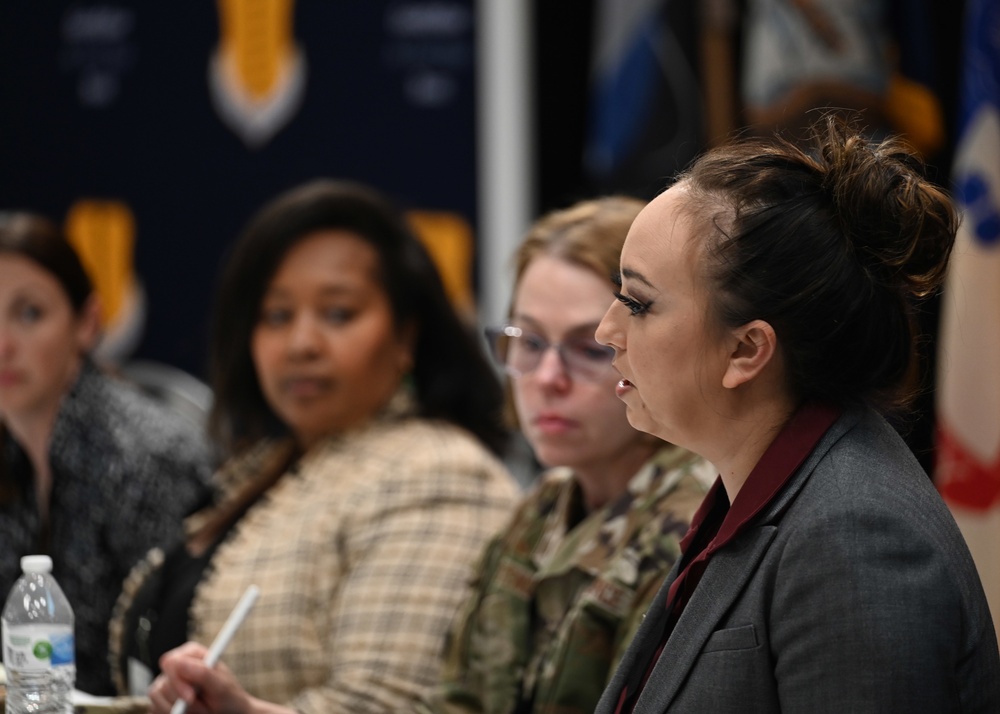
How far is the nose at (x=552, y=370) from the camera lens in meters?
1.70

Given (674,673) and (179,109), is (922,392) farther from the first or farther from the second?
(179,109)

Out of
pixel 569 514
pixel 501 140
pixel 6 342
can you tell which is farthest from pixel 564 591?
pixel 501 140

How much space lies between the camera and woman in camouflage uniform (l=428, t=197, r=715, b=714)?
153cm

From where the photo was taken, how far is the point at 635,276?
115cm

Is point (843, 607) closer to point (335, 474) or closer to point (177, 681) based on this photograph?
point (177, 681)

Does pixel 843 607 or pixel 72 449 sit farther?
pixel 72 449

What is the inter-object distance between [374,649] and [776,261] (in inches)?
39.7

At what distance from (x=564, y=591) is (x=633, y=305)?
0.60 m

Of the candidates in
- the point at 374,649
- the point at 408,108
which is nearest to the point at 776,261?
the point at 374,649

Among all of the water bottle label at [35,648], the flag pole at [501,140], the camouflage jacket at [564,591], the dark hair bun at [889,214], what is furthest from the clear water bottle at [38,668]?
the flag pole at [501,140]

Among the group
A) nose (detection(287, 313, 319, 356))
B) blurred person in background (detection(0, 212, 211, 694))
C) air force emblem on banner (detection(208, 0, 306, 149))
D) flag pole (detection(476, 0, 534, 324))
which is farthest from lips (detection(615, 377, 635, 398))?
air force emblem on banner (detection(208, 0, 306, 149))

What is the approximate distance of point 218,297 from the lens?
2258 millimetres

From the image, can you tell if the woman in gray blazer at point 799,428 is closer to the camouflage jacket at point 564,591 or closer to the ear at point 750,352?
the ear at point 750,352

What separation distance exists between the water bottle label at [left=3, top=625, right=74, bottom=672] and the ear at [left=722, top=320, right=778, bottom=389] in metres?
0.90
